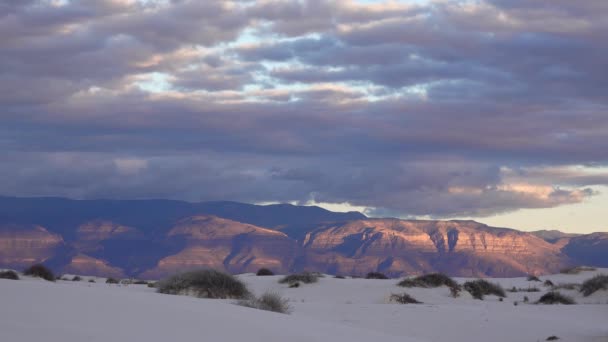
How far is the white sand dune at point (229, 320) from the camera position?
335 inches

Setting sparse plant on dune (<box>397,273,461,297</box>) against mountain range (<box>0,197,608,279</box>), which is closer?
sparse plant on dune (<box>397,273,461,297</box>)

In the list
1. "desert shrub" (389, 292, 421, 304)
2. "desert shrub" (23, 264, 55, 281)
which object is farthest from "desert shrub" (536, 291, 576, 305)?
"desert shrub" (23, 264, 55, 281)

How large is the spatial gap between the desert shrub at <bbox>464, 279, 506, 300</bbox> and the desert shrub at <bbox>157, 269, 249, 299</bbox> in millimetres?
9556

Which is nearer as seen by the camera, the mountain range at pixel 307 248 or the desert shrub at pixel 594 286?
the desert shrub at pixel 594 286

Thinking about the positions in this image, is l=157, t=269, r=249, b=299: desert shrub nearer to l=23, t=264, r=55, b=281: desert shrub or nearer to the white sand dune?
the white sand dune

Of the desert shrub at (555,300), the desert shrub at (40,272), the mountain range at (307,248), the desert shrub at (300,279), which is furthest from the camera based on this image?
the mountain range at (307,248)

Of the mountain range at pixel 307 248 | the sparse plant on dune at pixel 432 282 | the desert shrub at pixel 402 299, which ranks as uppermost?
the sparse plant on dune at pixel 432 282

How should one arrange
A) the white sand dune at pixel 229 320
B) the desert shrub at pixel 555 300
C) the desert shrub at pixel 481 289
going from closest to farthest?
1. the white sand dune at pixel 229 320
2. the desert shrub at pixel 555 300
3. the desert shrub at pixel 481 289

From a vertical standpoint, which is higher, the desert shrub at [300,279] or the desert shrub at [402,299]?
the desert shrub at [402,299]

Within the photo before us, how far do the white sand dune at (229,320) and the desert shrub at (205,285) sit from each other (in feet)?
5.62

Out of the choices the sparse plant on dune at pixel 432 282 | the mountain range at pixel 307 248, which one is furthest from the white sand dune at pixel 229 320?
the mountain range at pixel 307 248

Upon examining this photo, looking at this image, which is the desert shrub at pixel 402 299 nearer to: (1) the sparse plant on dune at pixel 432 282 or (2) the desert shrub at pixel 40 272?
(1) the sparse plant on dune at pixel 432 282

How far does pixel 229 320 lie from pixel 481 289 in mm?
19457

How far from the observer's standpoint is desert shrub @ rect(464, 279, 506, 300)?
27641mm
